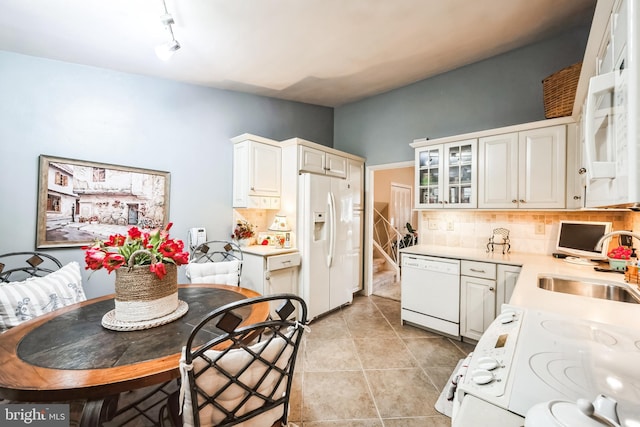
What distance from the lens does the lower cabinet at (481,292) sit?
2.30 metres

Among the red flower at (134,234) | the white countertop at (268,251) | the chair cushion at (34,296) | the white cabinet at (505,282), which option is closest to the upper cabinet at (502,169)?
the white cabinet at (505,282)

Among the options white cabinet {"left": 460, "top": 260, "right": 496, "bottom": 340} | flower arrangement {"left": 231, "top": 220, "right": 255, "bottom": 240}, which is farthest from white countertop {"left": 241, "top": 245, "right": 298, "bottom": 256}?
white cabinet {"left": 460, "top": 260, "right": 496, "bottom": 340}

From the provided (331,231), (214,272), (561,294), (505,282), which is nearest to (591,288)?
(561,294)

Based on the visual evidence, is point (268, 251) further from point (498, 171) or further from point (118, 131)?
point (498, 171)

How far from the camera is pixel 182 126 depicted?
293 centimetres

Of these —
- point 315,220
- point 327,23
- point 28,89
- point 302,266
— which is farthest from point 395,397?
point 28,89

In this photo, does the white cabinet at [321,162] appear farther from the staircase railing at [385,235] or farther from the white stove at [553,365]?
the white stove at [553,365]

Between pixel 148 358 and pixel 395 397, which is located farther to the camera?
pixel 395 397

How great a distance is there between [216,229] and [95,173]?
1.25 m

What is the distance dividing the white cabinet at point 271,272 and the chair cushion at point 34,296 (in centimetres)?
141

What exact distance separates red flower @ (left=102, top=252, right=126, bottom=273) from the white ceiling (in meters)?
1.80

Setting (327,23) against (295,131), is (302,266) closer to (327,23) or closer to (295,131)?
(295,131)

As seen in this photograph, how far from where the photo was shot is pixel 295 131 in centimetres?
394

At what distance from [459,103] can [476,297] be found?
2237 millimetres
